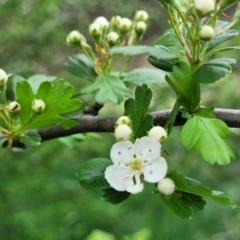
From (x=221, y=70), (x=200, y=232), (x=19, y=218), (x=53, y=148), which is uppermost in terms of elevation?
(x=221, y=70)

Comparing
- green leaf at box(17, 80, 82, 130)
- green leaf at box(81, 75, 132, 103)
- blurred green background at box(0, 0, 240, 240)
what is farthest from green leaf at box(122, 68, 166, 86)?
blurred green background at box(0, 0, 240, 240)

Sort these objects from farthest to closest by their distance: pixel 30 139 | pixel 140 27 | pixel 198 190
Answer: pixel 140 27, pixel 30 139, pixel 198 190

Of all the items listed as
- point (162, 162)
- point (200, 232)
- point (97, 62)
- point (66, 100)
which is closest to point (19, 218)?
point (200, 232)

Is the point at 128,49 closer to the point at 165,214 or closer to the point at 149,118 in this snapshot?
the point at 149,118

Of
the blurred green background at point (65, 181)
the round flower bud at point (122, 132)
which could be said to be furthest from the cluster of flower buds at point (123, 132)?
the blurred green background at point (65, 181)

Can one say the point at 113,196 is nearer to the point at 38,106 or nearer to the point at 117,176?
the point at 117,176

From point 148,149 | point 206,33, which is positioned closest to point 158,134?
point 148,149
